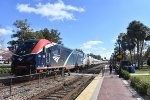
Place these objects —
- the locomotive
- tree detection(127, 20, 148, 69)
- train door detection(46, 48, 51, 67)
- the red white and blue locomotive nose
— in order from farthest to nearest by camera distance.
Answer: tree detection(127, 20, 148, 69)
train door detection(46, 48, 51, 67)
the red white and blue locomotive nose
the locomotive

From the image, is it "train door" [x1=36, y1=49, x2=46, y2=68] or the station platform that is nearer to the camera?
the station platform

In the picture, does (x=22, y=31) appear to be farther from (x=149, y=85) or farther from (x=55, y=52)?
(x=149, y=85)

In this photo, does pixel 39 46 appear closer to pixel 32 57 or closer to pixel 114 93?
pixel 32 57

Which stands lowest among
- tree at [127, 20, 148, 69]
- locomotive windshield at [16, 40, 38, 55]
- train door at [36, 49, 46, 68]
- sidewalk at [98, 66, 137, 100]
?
sidewalk at [98, 66, 137, 100]

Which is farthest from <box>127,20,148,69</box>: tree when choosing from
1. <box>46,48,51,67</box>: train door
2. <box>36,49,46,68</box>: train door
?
<box>36,49,46,68</box>: train door

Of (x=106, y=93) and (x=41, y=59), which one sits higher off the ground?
(x=41, y=59)

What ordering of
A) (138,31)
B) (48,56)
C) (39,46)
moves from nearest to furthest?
1. (39,46)
2. (48,56)
3. (138,31)

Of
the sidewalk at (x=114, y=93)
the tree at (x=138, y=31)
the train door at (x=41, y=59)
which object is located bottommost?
the sidewalk at (x=114, y=93)

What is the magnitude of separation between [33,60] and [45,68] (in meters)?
A: 2.69

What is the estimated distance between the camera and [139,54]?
94.1 meters

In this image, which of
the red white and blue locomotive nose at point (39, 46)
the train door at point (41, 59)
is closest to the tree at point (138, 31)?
the red white and blue locomotive nose at point (39, 46)

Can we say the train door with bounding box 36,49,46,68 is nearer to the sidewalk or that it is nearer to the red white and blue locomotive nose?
the red white and blue locomotive nose

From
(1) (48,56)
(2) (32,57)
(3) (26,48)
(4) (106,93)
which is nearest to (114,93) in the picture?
(4) (106,93)

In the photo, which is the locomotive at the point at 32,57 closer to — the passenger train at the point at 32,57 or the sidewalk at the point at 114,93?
the passenger train at the point at 32,57
